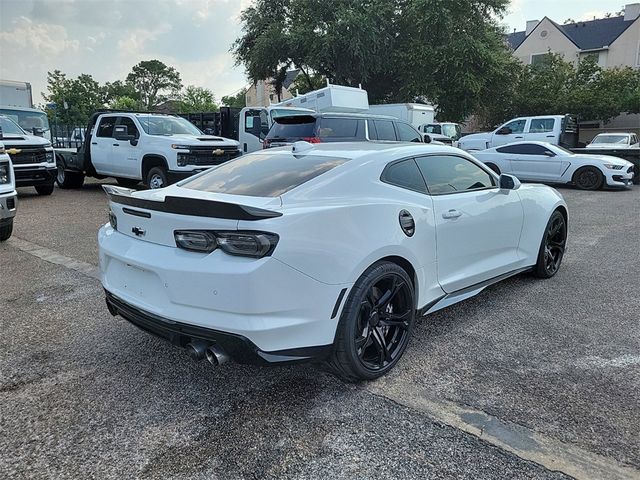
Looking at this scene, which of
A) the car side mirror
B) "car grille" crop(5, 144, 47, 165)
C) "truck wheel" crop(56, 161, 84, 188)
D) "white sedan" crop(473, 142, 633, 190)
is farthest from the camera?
"white sedan" crop(473, 142, 633, 190)

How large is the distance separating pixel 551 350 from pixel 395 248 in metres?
1.42

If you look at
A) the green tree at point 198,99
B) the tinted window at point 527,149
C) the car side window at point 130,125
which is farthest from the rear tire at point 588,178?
the green tree at point 198,99

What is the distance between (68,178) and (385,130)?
8363 millimetres

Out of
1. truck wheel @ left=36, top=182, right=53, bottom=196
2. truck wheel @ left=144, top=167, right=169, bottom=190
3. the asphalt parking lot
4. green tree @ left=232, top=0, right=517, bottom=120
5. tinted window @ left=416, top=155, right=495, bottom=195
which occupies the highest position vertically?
green tree @ left=232, top=0, right=517, bottom=120

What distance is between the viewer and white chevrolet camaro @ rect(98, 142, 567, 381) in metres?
2.50

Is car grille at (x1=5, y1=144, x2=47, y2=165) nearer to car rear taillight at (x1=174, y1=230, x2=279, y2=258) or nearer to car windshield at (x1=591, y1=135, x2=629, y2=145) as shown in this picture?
car rear taillight at (x1=174, y1=230, x2=279, y2=258)

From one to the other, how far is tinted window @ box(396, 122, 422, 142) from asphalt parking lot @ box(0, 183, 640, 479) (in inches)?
329

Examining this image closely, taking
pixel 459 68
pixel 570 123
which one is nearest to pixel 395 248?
pixel 570 123

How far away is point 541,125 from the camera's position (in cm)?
1777

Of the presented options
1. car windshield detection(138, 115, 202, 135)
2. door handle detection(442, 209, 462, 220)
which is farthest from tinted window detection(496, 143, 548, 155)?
door handle detection(442, 209, 462, 220)

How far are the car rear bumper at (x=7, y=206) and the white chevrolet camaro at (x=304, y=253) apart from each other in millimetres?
3537

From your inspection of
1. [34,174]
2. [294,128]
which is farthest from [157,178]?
[294,128]

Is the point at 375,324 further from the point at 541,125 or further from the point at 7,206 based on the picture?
the point at 541,125

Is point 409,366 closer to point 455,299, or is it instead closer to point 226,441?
point 455,299
